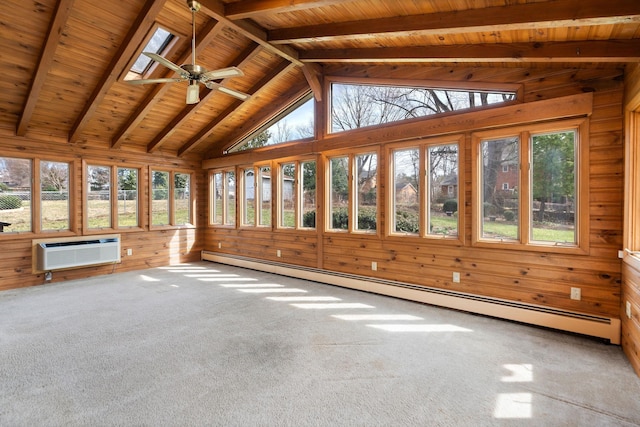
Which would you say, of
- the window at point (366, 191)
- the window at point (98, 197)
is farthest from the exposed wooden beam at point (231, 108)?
the window at point (366, 191)

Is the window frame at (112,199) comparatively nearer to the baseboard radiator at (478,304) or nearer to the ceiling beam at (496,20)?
the baseboard radiator at (478,304)

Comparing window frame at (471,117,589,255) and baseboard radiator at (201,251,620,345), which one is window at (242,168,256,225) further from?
window frame at (471,117,589,255)

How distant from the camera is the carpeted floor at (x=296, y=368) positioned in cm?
204

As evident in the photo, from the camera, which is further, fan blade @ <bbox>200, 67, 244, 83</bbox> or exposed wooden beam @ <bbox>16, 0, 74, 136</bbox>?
exposed wooden beam @ <bbox>16, 0, 74, 136</bbox>

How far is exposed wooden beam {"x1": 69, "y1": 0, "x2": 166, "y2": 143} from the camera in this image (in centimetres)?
349

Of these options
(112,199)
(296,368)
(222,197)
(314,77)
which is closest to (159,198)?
(112,199)

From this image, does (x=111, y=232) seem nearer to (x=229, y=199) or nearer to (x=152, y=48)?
(x=229, y=199)

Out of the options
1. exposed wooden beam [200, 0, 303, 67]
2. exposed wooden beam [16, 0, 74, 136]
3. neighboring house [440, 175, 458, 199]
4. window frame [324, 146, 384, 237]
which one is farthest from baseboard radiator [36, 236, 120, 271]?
neighboring house [440, 175, 458, 199]

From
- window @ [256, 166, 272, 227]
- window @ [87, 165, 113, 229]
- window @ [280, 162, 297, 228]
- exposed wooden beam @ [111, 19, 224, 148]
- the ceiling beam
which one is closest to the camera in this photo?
the ceiling beam

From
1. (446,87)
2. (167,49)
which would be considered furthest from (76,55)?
(446,87)

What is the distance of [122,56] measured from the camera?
13.3 ft

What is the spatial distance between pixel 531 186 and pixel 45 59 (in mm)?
6005

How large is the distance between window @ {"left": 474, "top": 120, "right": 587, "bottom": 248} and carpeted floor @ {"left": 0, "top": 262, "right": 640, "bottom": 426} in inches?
42.7

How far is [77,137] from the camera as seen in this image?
5.75 metres
